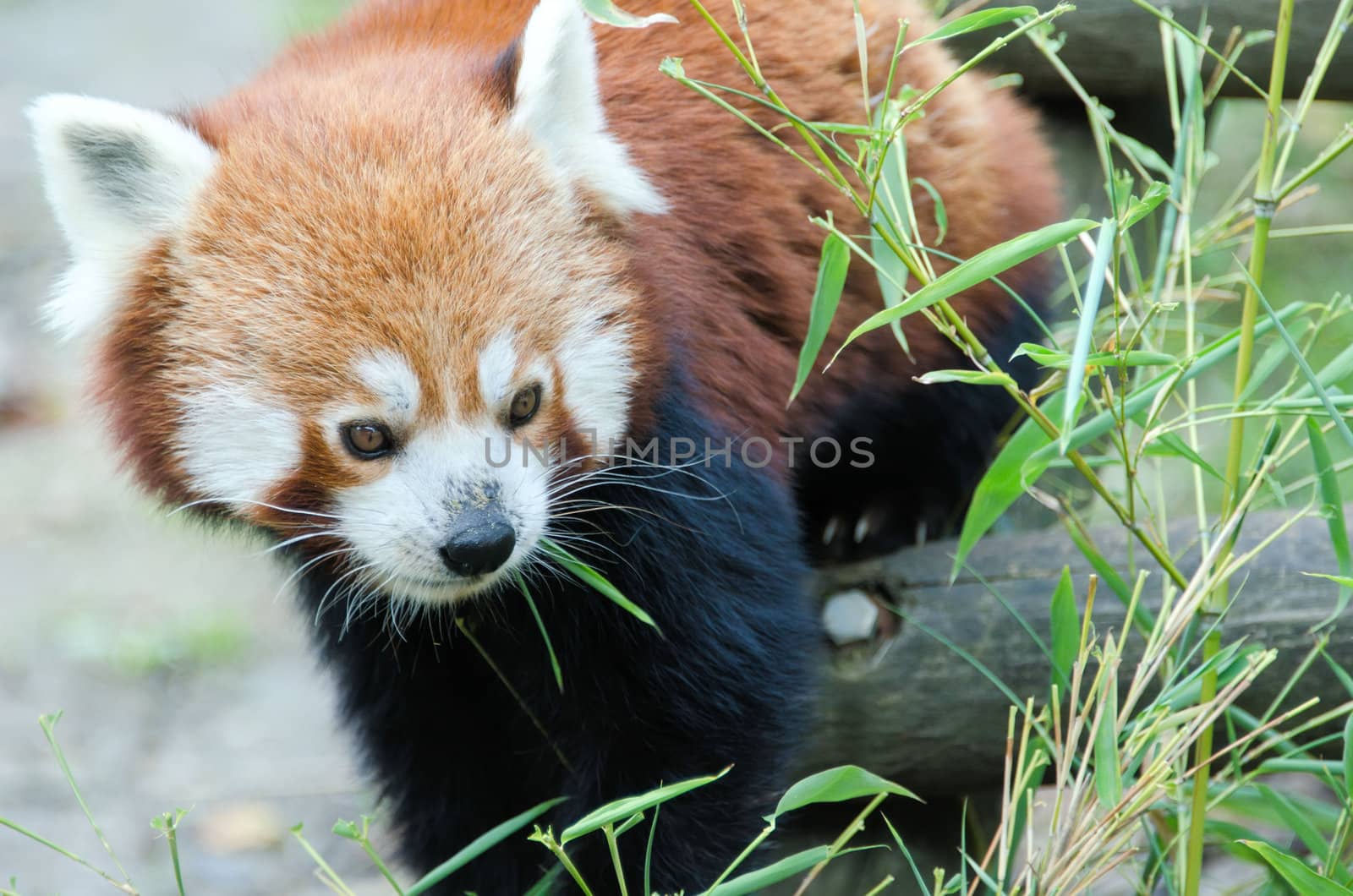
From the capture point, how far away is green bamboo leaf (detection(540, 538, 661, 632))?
6.29 ft

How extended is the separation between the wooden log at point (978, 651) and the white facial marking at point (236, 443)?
3.64ft

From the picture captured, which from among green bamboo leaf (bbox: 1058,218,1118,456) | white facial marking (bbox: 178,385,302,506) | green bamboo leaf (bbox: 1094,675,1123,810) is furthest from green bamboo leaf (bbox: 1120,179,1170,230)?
white facial marking (bbox: 178,385,302,506)

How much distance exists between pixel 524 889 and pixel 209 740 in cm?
183

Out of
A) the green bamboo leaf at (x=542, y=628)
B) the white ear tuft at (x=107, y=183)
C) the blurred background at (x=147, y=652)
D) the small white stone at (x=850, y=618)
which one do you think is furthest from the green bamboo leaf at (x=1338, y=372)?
the blurred background at (x=147, y=652)

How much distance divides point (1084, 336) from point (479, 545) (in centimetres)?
81

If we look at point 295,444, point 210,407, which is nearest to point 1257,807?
point 295,444

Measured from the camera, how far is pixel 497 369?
68.6 inches

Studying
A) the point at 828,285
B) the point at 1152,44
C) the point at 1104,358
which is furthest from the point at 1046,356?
the point at 1152,44

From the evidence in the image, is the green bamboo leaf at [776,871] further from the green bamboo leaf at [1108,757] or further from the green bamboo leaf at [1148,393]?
the green bamboo leaf at [1148,393]

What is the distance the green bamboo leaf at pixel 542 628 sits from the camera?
6.55ft

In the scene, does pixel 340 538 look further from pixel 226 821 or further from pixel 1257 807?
pixel 226 821

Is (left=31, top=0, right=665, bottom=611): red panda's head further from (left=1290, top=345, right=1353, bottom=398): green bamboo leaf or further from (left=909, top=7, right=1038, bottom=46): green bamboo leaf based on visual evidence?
(left=1290, top=345, right=1353, bottom=398): green bamboo leaf

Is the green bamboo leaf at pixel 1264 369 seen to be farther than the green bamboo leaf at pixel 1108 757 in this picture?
Yes

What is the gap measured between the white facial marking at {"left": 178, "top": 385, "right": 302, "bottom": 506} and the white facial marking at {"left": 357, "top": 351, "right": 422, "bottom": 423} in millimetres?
120
